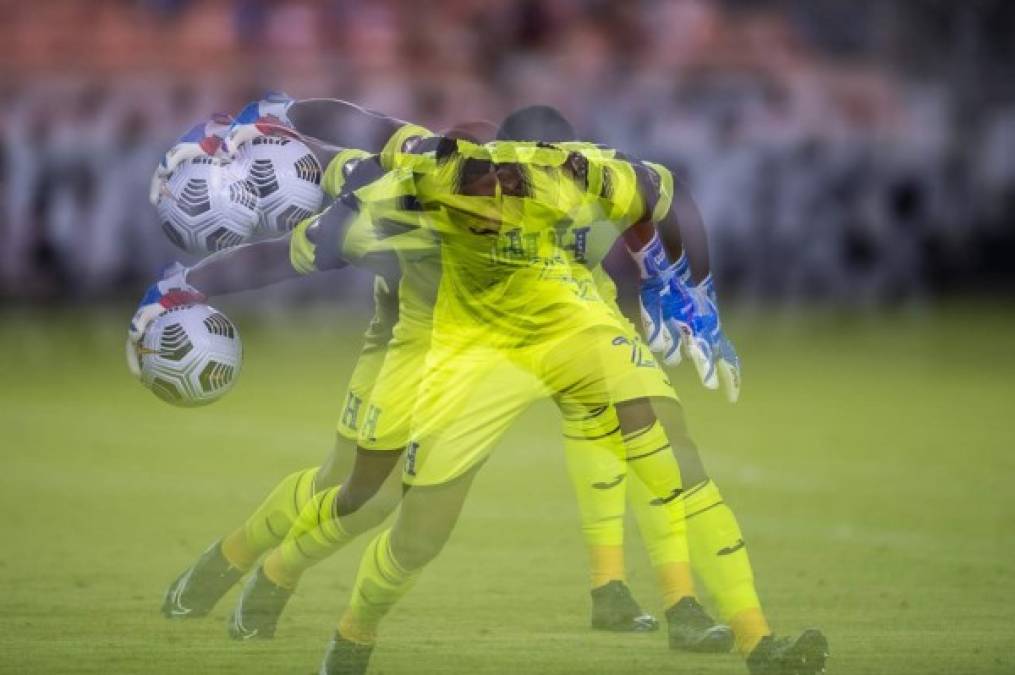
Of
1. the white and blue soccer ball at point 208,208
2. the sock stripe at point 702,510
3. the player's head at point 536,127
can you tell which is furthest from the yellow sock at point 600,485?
the white and blue soccer ball at point 208,208

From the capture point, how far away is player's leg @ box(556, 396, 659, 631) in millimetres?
7461

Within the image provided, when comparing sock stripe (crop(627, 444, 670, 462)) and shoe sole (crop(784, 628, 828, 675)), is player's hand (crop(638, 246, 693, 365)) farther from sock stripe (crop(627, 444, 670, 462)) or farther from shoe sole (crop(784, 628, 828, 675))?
shoe sole (crop(784, 628, 828, 675))

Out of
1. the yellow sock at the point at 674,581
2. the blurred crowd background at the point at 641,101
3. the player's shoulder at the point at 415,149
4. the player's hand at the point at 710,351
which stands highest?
the player's shoulder at the point at 415,149

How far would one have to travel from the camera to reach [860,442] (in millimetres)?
12602

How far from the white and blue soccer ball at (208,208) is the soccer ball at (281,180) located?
0.05 m

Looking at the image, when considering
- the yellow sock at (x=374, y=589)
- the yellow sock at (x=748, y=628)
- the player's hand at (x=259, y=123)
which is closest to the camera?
the yellow sock at (x=748, y=628)

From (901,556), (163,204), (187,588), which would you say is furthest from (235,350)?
(901,556)

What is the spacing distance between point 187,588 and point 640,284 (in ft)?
7.30

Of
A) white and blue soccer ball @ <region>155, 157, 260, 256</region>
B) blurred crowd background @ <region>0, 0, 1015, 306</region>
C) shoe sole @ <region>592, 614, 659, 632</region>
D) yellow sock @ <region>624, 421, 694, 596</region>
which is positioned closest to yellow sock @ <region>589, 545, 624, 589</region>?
shoe sole @ <region>592, 614, 659, 632</region>

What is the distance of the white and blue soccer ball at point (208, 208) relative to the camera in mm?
7344

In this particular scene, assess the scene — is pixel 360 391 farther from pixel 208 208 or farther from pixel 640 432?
pixel 640 432

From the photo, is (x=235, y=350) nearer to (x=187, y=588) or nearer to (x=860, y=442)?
(x=187, y=588)

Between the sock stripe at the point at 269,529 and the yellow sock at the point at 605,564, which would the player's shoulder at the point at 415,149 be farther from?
the yellow sock at the point at 605,564

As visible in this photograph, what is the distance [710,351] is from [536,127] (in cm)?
106
